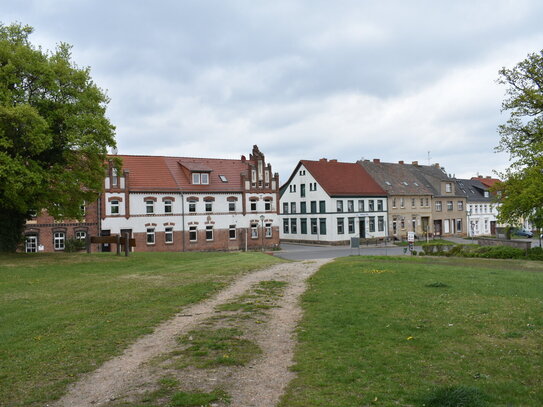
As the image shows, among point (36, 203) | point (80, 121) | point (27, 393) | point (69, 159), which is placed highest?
point (80, 121)

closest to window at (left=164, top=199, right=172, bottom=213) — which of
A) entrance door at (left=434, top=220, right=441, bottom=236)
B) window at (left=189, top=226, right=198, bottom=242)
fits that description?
window at (left=189, top=226, right=198, bottom=242)

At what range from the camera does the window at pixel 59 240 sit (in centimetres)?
4097

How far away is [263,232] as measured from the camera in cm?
5197

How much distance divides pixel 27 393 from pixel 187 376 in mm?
2530

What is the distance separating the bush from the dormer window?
13.7 m

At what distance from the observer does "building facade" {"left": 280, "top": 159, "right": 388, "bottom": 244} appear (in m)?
57.1

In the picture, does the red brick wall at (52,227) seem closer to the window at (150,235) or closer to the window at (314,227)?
the window at (150,235)

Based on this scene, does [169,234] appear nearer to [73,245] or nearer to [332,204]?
[73,245]

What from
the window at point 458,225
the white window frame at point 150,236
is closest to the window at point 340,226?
the white window frame at point 150,236

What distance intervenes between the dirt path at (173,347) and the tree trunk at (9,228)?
18878mm

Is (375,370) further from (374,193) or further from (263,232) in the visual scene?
(374,193)

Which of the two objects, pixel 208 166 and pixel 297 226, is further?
pixel 297 226

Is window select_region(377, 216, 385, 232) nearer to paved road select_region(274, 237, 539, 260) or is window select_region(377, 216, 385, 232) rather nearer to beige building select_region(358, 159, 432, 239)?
beige building select_region(358, 159, 432, 239)

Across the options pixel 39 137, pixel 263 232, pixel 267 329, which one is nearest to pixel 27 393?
pixel 267 329
